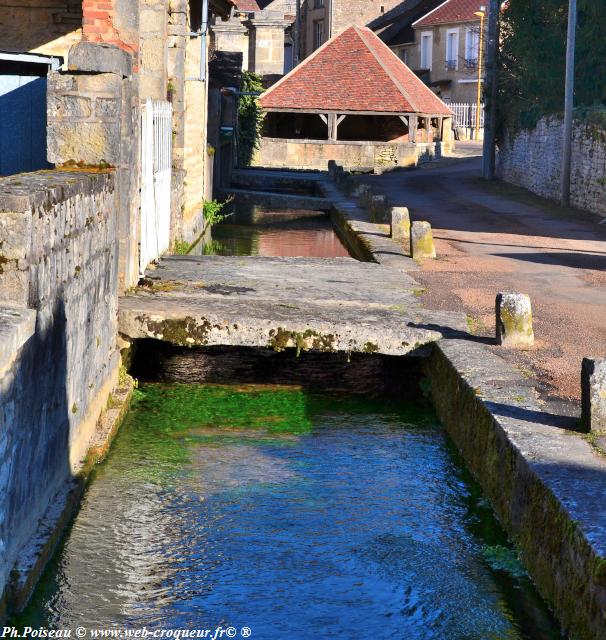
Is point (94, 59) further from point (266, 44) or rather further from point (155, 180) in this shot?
point (266, 44)

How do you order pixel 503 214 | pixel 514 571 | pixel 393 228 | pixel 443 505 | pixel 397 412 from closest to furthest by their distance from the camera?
1. pixel 514 571
2. pixel 443 505
3. pixel 397 412
4. pixel 393 228
5. pixel 503 214

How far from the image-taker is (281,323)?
8.00 metres

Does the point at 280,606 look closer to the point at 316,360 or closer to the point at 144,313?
the point at 144,313

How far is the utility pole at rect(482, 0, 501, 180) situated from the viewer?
1108 inches

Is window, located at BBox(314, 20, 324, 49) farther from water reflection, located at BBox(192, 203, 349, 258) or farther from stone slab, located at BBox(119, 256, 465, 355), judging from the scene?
stone slab, located at BBox(119, 256, 465, 355)

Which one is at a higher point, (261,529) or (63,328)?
(63,328)

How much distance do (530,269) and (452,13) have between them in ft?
158

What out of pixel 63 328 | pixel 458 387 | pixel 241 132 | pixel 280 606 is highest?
pixel 241 132

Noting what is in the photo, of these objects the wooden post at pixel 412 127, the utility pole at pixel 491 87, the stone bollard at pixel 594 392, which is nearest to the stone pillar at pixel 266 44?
the wooden post at pixel 412 127

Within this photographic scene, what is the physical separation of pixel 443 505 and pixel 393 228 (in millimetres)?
8914

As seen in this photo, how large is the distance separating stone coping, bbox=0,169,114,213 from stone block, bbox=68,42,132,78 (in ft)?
2.85

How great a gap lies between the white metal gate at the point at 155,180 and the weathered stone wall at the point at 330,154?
25957mm

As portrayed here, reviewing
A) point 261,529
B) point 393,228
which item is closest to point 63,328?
point 261,529

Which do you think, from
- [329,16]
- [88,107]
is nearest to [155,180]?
[88,107]
